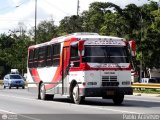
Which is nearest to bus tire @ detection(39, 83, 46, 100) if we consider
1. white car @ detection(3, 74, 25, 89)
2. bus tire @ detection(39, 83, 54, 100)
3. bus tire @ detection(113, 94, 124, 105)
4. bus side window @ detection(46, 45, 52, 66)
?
bus tire @ detection(39, 83, 54, 100)

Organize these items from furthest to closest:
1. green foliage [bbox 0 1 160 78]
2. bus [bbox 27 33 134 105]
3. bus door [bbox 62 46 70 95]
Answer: green foliage [bbox 0 1 160 78] < bus door [bbox 62 46 70 95] < bus [bbox 27 33 134 105]

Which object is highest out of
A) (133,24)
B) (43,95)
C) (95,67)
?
(133,24)

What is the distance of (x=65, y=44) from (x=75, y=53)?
4.56 feet

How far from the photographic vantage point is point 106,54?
75.0ft

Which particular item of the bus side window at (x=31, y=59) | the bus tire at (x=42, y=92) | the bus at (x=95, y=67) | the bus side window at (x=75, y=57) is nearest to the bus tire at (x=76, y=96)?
the bus at (x=95, y=67)

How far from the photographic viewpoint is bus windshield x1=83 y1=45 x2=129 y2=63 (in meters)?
22.7

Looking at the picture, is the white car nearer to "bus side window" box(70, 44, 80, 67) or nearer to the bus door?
the bus door

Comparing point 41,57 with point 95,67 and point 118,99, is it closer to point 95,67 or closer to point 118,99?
point 118,99

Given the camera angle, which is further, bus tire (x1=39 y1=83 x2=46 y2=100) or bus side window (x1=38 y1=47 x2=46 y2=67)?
bus side window (x1=38 y1=47 x2=46 y2=67)

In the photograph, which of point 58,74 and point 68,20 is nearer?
point 58,74

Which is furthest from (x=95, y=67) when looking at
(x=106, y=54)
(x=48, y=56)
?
(x=48, y=56)

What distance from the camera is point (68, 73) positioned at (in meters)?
24.2

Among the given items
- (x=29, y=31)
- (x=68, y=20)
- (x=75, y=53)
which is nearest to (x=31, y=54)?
(x=75, y=53)

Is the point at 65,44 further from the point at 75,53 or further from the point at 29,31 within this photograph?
the point at 29,31
